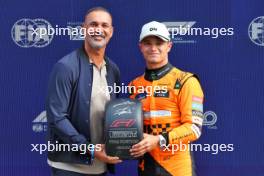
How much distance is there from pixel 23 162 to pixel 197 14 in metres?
1.56

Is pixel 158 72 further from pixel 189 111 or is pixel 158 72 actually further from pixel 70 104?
pixel 70 104

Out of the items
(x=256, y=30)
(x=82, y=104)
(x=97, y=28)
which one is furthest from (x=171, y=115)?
(x=256, y=30)

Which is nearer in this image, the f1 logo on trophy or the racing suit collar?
the f1 logo on trophy

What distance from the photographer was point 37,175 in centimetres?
246

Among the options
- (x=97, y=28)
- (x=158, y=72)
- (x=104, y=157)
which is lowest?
(x=104, y=157)

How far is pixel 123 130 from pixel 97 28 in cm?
57

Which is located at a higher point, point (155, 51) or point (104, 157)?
point (155, 51)

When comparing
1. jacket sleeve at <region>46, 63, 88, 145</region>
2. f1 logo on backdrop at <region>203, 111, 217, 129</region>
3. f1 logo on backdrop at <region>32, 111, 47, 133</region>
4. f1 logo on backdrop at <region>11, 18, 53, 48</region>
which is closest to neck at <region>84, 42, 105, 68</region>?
jacket sleeve at <region>46, 63, 88, 145</region>

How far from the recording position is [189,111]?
173 cm

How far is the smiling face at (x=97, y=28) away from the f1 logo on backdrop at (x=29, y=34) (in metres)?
0.65

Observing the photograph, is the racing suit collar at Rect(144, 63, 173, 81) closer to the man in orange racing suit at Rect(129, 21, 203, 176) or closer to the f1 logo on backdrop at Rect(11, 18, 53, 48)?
the man in orange racing suit at Rect(129, 21, 203, 176)

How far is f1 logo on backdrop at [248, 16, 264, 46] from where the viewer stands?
92.9 inches

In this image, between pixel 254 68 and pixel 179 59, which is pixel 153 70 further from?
pixel 254 68

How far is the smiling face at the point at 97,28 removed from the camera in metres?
1.86
